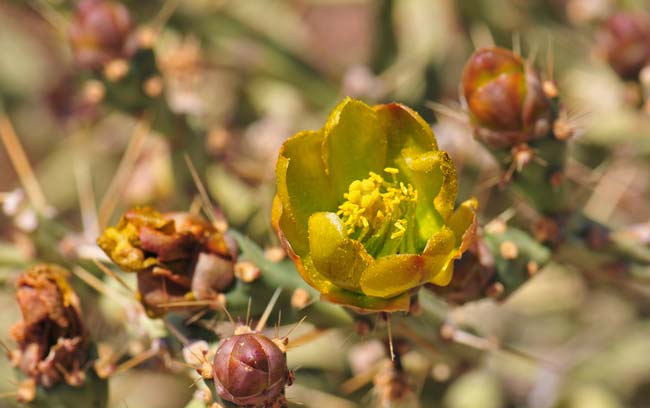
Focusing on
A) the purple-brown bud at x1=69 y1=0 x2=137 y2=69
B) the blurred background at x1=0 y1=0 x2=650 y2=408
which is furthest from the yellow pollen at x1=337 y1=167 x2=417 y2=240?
the purple-brown bud at x1=69 y1=0 x2=137 y2=69

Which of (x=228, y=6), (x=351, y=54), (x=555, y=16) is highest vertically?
(x=228, y=6)

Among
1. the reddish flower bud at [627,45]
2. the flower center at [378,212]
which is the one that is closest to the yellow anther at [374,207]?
the flower center at [378,212]

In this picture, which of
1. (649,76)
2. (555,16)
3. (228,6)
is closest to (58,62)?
(228,6)

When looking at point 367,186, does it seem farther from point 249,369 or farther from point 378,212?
point 249,369

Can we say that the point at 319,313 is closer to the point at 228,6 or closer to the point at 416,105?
the point at 416,105

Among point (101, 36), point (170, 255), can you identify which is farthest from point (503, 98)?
point (101, 36)

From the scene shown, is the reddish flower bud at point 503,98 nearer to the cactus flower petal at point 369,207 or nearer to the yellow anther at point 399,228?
the cactus flower petal at point 369,207

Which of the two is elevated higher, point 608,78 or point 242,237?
point 242,237
